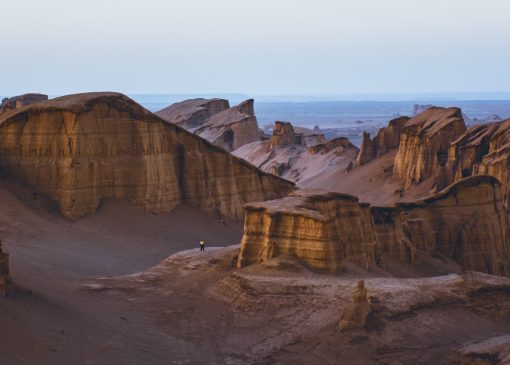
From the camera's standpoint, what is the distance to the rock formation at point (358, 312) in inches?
1074

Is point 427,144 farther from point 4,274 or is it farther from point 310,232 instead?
point 4,274

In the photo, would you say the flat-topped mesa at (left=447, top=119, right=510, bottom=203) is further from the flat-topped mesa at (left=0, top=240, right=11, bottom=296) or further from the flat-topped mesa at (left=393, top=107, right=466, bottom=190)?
the flat-topped mesa at (left=0, top=240, right=11, bottom=296)

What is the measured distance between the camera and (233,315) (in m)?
30.1

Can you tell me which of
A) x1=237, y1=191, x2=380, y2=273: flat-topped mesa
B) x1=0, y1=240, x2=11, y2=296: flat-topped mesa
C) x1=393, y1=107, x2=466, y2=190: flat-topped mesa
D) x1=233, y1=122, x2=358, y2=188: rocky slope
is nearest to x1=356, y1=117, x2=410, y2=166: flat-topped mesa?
x1=233, y1=122, x2=358, y2=188: rocky slope

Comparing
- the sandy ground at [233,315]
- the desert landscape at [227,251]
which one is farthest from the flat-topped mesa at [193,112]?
the sandy ground at [233,315]

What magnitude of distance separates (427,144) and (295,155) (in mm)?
27034

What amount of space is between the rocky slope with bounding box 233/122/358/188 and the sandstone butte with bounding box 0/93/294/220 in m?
30.3

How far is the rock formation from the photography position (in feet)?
89.5

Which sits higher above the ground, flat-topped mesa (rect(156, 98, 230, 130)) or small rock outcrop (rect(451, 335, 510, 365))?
flat-topped mesa (rect(156, 98, 230, 130))

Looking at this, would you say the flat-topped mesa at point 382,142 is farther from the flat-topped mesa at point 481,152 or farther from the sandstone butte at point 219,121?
the sandstone butte at point 219,121

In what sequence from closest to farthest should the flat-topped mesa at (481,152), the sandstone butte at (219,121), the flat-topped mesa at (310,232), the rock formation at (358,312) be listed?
1. the rock formation at (358,312)
2. the flat-topped mesa at (310,232)
3. the flat-topped mesa at (481,152)
4. the sandstone butte at (219,121)

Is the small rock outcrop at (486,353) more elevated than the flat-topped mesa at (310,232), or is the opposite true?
the flat-topped mesa at (310,232)

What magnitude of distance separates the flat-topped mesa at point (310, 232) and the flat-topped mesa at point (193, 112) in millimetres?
67934

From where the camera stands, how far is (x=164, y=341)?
2820 cm
